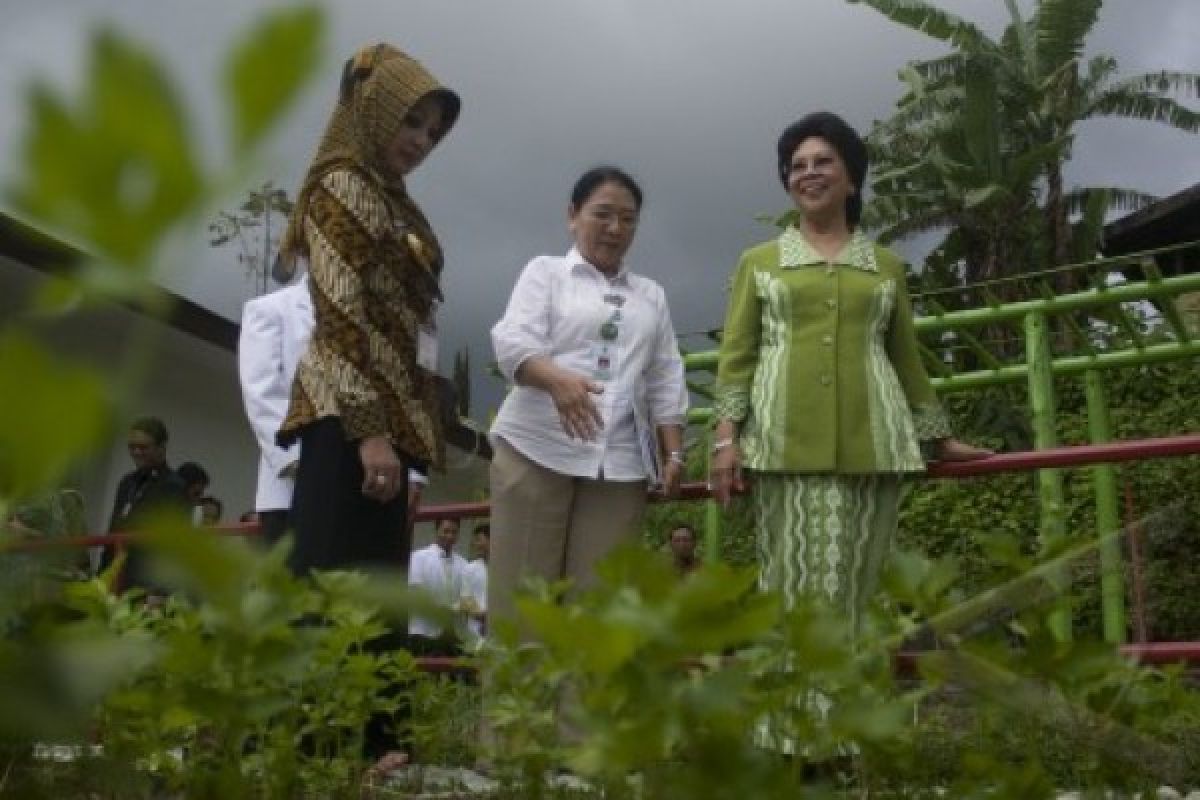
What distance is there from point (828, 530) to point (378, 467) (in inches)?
36.7

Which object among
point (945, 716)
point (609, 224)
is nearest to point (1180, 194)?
point (609, 224)

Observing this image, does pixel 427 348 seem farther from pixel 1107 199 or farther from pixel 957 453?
pixel 1107 199

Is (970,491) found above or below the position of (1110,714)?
above

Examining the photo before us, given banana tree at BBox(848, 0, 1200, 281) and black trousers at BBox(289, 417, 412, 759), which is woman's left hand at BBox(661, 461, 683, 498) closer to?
black trousers at BBox(289, 417, 412, 759)

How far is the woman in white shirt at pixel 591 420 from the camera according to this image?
349 cm

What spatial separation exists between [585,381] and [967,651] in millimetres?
2413

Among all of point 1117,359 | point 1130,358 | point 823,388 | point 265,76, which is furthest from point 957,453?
point 1130,358

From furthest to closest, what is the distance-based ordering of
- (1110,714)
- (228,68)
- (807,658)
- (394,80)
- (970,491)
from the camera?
1. (970,491)
2. (394,80)
3. (1110,714)
4. (807,658)
5. (228,68)

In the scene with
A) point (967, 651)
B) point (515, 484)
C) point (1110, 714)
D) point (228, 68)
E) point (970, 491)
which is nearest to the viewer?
point (228, 68)

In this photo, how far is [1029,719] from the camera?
1018 millimetres

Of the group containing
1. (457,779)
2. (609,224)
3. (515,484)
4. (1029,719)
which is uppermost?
(609,224)

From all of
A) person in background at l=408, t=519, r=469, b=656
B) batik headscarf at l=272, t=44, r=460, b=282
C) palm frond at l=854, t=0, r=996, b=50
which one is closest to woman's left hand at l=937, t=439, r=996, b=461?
person in background at l=408, t=519, r=469, b=656

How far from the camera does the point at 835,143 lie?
137 inches

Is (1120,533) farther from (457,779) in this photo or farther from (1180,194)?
(1180,194)
